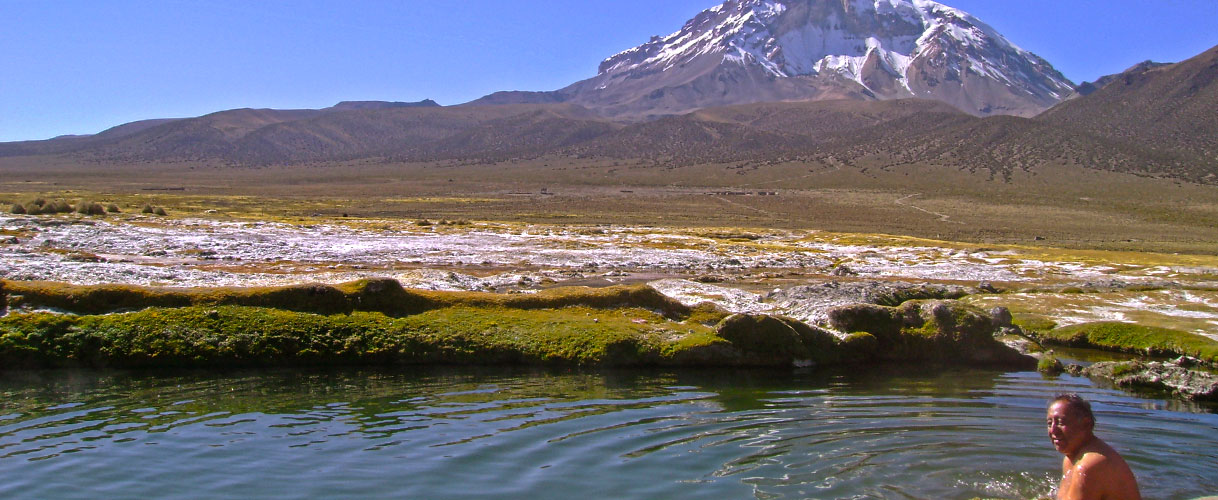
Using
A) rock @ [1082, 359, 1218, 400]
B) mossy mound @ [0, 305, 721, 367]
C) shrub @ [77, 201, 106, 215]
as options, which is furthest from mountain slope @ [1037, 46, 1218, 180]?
shrub @ [77, 201, 106, 215]

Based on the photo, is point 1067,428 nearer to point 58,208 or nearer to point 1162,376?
point 1162,376

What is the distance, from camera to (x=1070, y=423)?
26.4ft

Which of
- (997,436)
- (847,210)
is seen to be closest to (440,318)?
(997,436)

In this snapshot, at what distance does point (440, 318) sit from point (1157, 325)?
22970 millimetres

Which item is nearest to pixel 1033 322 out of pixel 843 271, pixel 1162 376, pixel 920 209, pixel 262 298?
pixel 1162 376

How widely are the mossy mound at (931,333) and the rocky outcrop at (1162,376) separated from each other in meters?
1.61

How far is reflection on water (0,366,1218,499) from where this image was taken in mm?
9406

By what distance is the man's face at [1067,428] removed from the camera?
26.2 ft

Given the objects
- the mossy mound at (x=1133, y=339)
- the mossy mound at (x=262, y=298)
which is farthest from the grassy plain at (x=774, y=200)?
the mossy mound at (x=262, y=298)

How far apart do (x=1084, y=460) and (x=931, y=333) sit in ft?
→ 41.1

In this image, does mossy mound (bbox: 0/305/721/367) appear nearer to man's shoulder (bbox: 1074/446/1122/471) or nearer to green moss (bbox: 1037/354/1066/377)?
green moss (bbox: 1037/354/1066/377)

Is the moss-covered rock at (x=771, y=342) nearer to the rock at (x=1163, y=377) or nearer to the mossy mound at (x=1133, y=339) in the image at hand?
the rock at (x=1163, y=377)

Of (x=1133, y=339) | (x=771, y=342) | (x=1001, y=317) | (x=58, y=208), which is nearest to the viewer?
(x=771, y=342)

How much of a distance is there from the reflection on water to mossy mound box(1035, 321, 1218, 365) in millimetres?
8084
